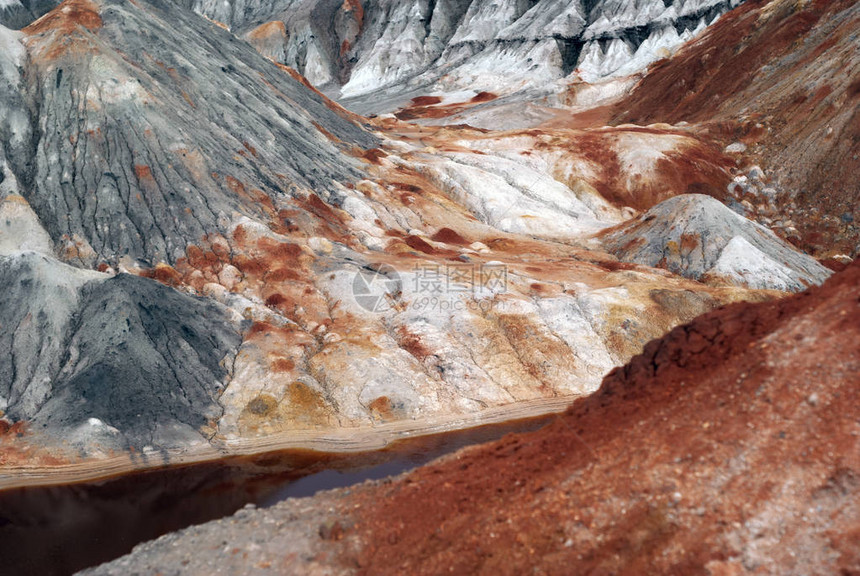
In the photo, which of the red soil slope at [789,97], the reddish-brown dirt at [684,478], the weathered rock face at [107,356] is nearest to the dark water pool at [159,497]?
the weathered rock face at [107,356]

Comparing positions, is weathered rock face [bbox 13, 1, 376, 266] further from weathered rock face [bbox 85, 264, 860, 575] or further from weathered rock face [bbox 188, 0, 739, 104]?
weathered rock face [bbox 188, 0, 739, 104]

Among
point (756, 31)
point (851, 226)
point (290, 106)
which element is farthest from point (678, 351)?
point (756, 31)

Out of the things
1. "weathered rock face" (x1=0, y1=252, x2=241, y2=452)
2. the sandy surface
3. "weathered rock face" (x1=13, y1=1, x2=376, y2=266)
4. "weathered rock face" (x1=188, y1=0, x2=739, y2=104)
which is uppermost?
"weathered rock face" (x1=188, y1=0, x2=739, y2=104)

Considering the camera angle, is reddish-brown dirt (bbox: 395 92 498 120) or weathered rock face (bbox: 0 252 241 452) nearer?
weathered rock face (bbox: 0 252 241 452)

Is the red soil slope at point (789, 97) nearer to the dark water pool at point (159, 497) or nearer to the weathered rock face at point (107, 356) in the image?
the dark water pool at point (159, 497)

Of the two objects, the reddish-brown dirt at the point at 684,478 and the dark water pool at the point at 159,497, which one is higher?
the reddish-brown dirt at the point at 684,478

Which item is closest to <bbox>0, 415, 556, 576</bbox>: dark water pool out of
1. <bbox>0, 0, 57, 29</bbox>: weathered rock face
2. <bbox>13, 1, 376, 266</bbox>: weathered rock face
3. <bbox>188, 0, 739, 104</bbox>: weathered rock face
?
<bbox>13, 1, 376, 266</bbox>: weathered rock face
